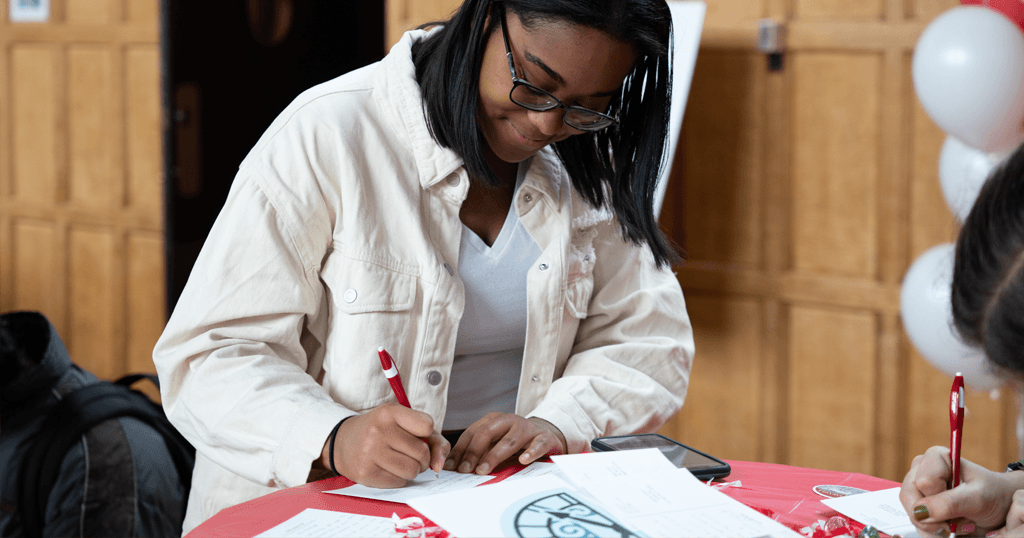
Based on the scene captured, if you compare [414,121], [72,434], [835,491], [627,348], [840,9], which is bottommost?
[72,434]

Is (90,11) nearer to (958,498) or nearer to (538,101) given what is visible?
(538,101)

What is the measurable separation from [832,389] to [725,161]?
763mm

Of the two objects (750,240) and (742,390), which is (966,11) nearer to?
(750,240)

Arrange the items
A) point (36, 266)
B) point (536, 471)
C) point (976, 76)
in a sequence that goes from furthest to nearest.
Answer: point (36, 266) → point (976, 76) → point (536, 471)

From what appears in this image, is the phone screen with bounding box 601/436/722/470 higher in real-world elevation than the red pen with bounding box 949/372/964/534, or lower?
lower

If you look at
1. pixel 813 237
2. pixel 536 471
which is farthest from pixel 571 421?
pixel 813 237

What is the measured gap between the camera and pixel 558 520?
3.29 feet

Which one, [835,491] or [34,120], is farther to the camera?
[34,120]

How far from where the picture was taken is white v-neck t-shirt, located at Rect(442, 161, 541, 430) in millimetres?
1376

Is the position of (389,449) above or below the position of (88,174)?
below

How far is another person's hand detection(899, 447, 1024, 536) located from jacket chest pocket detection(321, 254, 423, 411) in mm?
653

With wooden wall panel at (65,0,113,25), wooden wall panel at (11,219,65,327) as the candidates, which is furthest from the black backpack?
wooden wall panel at (11,219,65,327)

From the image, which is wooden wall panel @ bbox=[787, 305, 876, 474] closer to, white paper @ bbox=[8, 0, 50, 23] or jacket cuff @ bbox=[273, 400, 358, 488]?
jacket cuff @ bbox=[273, 400, 358, 488]

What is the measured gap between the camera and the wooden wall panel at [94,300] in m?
4.34
